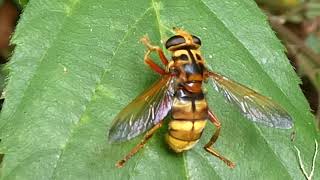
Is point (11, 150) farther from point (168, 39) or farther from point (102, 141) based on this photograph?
point (168, 39)

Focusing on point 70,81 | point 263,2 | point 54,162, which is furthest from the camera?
point 263,2

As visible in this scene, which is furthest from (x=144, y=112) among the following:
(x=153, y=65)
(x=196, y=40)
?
(x=196, y=40)

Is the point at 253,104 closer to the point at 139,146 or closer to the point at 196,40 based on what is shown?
the point at 196,40

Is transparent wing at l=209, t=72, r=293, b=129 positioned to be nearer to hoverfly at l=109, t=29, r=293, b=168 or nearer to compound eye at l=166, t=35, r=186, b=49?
hoverfly at l=109, t=29, r=293, b=168

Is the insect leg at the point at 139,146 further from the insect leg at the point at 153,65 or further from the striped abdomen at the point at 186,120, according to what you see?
the insect leg at the point at 153,65

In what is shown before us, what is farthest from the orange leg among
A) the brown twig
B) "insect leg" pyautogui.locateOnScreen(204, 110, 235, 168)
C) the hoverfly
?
the brown twig

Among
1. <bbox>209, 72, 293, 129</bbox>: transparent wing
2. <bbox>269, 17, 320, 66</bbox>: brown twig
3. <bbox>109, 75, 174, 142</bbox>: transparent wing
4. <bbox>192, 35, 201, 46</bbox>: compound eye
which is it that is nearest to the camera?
<bbox>109, 75, 174, 142</bbox>: transparent wing

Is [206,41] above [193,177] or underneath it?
above

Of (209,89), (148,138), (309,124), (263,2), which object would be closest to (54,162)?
→ (148,138)
